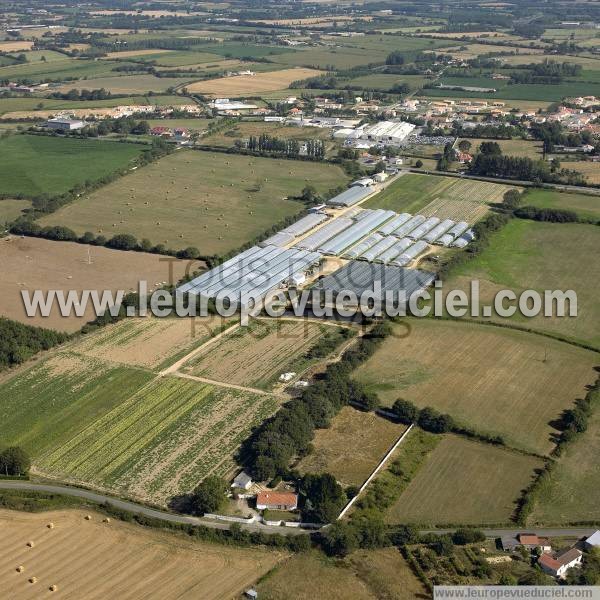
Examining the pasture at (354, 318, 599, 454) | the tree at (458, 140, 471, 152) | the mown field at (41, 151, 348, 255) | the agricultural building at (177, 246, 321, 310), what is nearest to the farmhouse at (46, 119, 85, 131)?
the mown field at (41, 151, 348, 255)

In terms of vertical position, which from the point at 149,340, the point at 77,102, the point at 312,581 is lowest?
the point at 312,581

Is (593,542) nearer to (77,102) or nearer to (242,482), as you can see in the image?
(242,482)

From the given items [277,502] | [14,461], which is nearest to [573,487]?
[277,502]

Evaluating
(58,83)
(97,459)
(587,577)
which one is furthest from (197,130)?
(587,577)

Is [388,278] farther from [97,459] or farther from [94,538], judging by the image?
[94,538]

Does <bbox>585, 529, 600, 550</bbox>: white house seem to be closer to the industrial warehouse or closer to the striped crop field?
the striped crop field

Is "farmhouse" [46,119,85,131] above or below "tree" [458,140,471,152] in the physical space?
above

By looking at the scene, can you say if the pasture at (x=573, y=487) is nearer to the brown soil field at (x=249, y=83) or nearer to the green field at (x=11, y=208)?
the green field at (x=11, y=208)
